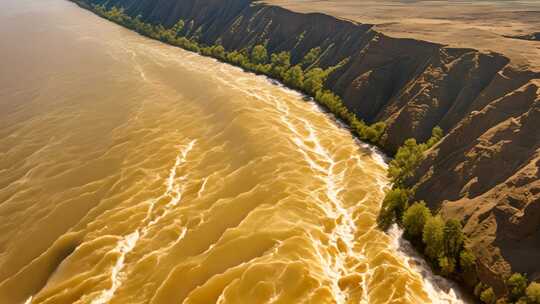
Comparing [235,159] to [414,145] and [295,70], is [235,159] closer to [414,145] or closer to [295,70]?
[414,145]

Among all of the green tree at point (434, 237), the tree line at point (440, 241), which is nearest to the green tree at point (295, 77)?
the tree line at point (440, 241)

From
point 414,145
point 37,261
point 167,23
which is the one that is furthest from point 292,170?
point 167,23

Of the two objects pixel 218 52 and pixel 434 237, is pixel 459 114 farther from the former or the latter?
pixel 218 52

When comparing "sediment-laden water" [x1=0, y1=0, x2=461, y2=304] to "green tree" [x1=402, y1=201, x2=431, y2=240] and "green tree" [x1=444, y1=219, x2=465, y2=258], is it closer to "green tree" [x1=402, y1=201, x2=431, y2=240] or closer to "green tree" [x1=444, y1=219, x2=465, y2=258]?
"green tree" [x1=402, y1=201, x2=431, y2=240]

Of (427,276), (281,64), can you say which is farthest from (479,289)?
(281,64)

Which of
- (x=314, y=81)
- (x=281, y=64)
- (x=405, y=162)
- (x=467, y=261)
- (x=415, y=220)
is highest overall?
(x=467, y=261)

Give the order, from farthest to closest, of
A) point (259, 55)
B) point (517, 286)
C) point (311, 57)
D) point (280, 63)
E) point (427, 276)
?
point (259, 55) → point (280, 63) → point (311, 57) → point (427, 276) → point (517, 286)

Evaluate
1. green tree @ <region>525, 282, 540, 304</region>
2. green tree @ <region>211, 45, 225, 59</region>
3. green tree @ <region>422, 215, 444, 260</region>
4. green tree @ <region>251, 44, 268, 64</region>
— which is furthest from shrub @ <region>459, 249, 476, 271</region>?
green tree @ <region>211, 45, 225, 59</region>

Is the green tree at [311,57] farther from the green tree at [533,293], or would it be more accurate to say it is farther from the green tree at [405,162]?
the green tree at [533,293]
